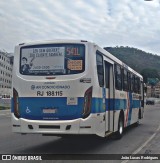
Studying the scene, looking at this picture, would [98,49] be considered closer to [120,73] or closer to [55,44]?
[55,44]

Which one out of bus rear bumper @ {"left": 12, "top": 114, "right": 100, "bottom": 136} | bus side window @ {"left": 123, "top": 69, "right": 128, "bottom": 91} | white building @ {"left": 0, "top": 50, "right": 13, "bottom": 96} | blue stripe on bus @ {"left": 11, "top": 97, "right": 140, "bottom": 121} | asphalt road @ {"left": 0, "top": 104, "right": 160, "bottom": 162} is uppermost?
white building @ {"left": 0, "top": 50, "right": 13, "bottom": 96}

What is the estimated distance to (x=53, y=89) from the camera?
10102mm

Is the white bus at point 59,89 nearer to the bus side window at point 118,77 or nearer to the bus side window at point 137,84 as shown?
the bus side window at point 118,77

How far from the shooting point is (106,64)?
11719 millimetres

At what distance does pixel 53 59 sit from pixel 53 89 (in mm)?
856

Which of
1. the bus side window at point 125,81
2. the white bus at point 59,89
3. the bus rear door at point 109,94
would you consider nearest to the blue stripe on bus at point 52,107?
the white bus at point 59,89

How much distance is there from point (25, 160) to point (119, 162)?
2.27 meters

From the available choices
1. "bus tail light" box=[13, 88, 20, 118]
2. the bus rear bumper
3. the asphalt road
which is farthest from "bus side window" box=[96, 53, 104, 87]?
"bus tail light" box=[13, 88, 20, 118]

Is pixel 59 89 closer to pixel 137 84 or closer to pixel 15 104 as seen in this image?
pixel 15 104

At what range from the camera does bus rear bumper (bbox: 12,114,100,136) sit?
973cm

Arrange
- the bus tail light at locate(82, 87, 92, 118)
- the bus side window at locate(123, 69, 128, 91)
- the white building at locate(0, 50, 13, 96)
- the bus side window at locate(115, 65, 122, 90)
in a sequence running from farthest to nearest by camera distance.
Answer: the white building at locate(0, 50, 13, 96)
the bus side window at locate(123, 69, 128, 91)
the bus side window at locate(115, 65, 122, 90)
the bus tail light at locate(82, 87, 92, 118)

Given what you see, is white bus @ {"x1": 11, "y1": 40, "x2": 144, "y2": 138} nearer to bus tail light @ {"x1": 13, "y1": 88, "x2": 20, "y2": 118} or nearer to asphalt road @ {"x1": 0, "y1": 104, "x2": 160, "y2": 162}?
bus tail light @ {"x1": 13, "y1": 88, "x2": 20, "y2": 118}

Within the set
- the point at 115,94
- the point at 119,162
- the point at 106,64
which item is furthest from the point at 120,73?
the point at 119,162

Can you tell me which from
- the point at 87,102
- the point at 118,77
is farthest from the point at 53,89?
the point at 118,77
